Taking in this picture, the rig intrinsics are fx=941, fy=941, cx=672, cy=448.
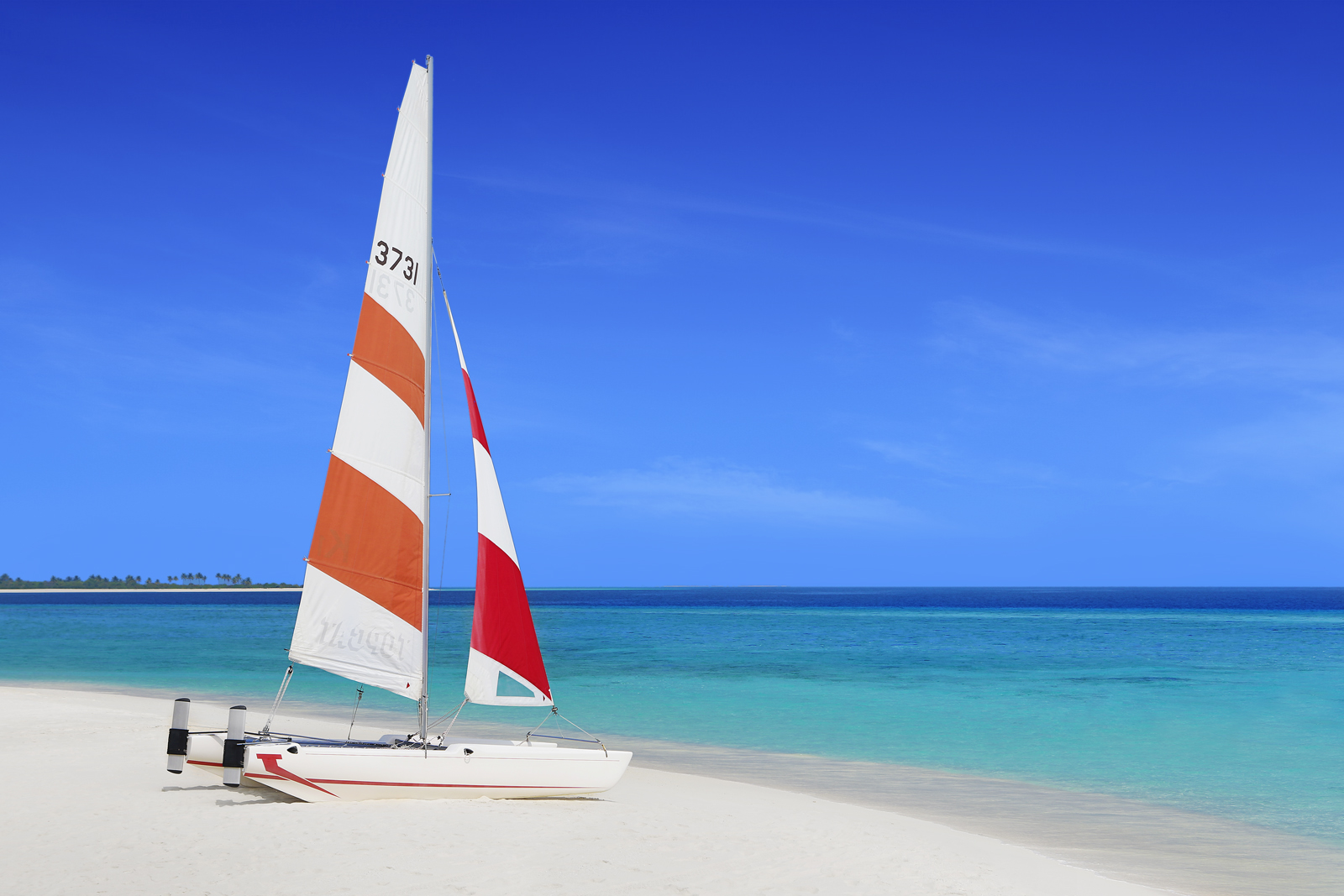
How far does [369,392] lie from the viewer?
10.7 metres

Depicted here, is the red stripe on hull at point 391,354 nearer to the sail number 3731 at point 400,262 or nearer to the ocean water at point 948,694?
the sail number 3731 at point 400,262

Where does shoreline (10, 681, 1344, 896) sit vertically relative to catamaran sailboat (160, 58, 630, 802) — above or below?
below

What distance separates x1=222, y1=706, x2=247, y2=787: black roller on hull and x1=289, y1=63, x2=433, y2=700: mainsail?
0.85 meters

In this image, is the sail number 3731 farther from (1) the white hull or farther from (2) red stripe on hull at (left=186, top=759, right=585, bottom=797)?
(2) red stripe on hull at (left=186, top=759, right=585, bottom=797)

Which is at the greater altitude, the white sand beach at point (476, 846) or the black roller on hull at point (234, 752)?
the black roller on hull at point (234, 752)

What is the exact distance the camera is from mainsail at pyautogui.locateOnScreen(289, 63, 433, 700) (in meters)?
10.6

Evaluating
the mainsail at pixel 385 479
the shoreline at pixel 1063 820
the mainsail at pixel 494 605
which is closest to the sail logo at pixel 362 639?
the mainsail at pixel 385 479

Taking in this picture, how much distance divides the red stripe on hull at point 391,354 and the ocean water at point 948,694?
34.3 feet

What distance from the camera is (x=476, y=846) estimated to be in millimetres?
8914

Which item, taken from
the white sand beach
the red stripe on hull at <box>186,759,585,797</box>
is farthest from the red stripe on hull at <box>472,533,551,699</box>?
the white sand beach

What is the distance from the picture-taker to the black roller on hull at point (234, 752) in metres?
10.1

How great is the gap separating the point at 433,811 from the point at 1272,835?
33.9 feet

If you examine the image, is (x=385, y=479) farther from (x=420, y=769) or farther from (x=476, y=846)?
(x=476, y=846)

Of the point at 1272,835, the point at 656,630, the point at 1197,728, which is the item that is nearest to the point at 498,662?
the point at 1272,835
